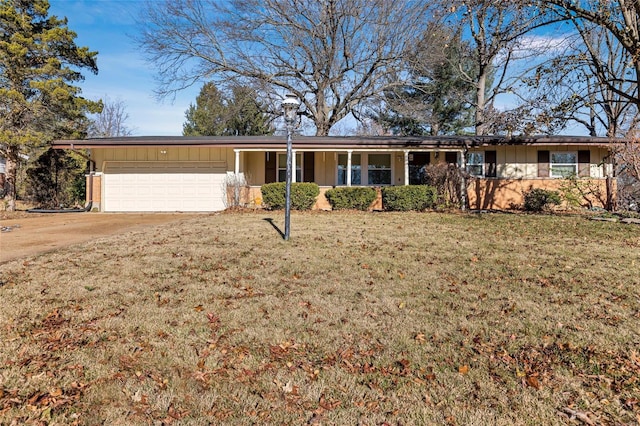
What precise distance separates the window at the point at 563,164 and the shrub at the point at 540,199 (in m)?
1.12

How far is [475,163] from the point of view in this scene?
47.4ft

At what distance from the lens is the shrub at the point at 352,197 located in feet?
42.8

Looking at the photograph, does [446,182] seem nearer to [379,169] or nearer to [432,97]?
[379,169]

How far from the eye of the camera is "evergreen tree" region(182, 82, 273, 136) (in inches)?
883

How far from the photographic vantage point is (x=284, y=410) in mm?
2234

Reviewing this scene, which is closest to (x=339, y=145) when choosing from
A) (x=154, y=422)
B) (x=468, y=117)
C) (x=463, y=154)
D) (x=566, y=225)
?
(x=463, y=154)

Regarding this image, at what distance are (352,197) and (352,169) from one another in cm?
238

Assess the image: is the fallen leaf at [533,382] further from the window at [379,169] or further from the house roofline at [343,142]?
the window at [379,169]

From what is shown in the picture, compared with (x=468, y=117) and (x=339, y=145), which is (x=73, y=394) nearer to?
(x=339, y=145)

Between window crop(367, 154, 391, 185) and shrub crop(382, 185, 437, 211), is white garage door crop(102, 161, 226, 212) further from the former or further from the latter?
shrub crop(382, 185, 437, 211)

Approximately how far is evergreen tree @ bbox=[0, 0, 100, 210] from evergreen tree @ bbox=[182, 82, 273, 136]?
28.1ft

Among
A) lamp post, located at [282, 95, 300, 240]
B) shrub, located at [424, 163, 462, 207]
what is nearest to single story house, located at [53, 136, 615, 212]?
shrub, located at [424, 163, 462, 207]

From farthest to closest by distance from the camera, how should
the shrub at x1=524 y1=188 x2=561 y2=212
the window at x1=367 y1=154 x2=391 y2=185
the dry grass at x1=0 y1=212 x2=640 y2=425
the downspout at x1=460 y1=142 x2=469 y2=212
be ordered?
the window at x1=367 y1=154 x2=391 y2=185 → the downspout at x1=460 y1=142 x2=469 y2=212 → the shrub at x1=524 y1=188 x2=561 y2=212 → the dry grass at x1=0 y1=212 x2=640 y2=425

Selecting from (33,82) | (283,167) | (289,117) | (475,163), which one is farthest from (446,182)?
(33,82)
